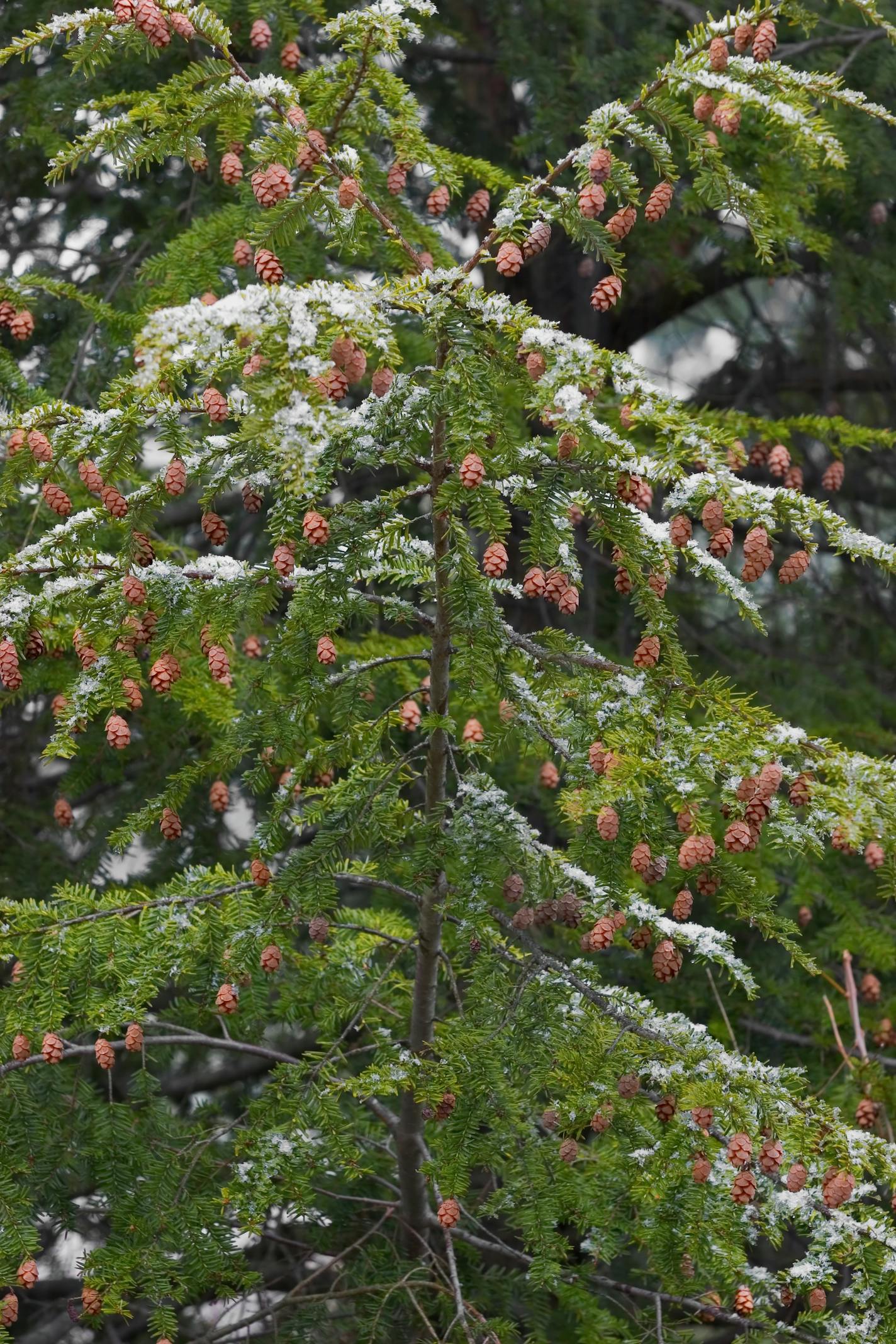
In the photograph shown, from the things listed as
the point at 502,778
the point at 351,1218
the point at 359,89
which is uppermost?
the point at 359,89

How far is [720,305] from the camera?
5809 mm

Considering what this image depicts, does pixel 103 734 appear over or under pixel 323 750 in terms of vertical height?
under

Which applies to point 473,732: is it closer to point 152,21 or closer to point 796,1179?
point 796,1179

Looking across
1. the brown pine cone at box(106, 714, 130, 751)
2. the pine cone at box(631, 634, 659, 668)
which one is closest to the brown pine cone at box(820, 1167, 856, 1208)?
the pine cone at box(631, 634, 659, 668)

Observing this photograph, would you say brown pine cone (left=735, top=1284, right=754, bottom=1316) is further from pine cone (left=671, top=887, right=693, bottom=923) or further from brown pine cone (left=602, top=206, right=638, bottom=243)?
brown pine cone (left=602, top=206, right=638, bottom=243)

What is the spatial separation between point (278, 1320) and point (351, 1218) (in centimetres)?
41

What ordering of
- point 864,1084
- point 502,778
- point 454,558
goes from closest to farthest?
1. point 454,558
2. point 864,1084
3. point 502,778

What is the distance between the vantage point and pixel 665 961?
6.74 ft

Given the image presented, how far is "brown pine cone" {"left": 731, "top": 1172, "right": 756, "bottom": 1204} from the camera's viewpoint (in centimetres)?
196

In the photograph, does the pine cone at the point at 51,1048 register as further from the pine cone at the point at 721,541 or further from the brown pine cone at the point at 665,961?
the pine cone at the point at 721,541

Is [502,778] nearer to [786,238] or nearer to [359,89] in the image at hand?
[786,238]

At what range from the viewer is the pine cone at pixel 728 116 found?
183cm

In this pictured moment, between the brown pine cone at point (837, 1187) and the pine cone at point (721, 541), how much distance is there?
→ 900 mm

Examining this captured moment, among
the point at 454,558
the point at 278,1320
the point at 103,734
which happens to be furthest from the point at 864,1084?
the point at 103,734
